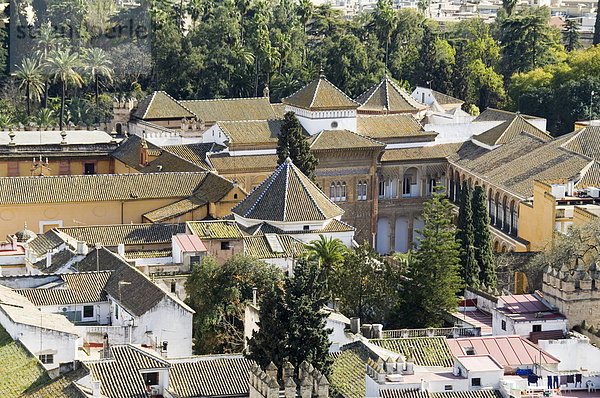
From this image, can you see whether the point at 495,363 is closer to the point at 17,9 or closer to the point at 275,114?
the point at 275,114

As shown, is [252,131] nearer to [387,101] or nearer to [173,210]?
→ [173,210]

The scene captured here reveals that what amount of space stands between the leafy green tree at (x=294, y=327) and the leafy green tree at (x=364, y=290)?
10.0 metres

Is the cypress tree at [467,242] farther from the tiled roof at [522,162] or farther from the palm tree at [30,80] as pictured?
the palm tree at [30,80]

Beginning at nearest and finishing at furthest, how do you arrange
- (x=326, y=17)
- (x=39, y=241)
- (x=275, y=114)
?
(x=39, y=241) → (x=275, y=114) → (x=326, y=17)

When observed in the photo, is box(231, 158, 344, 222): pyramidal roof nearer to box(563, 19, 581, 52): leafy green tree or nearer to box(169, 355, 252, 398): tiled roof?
box(169, 355, 252, 398): tiled roof

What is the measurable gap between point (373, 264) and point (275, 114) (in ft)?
100

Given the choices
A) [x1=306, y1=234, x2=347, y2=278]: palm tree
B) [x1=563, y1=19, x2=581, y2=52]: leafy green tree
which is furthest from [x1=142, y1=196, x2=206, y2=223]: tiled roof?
[x1=563, y1=19, x2=581, y2=52]: leafy green tree

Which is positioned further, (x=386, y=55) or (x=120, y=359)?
(x=386, y=55)

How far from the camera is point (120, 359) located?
143 feet

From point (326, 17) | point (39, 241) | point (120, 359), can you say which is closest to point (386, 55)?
point (326, 17)

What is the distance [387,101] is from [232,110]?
27.2 ft

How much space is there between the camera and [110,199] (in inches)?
2606

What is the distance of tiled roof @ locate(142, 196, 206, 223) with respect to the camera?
212 feet

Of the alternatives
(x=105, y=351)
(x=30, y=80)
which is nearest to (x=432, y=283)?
(x=105, y=351)
